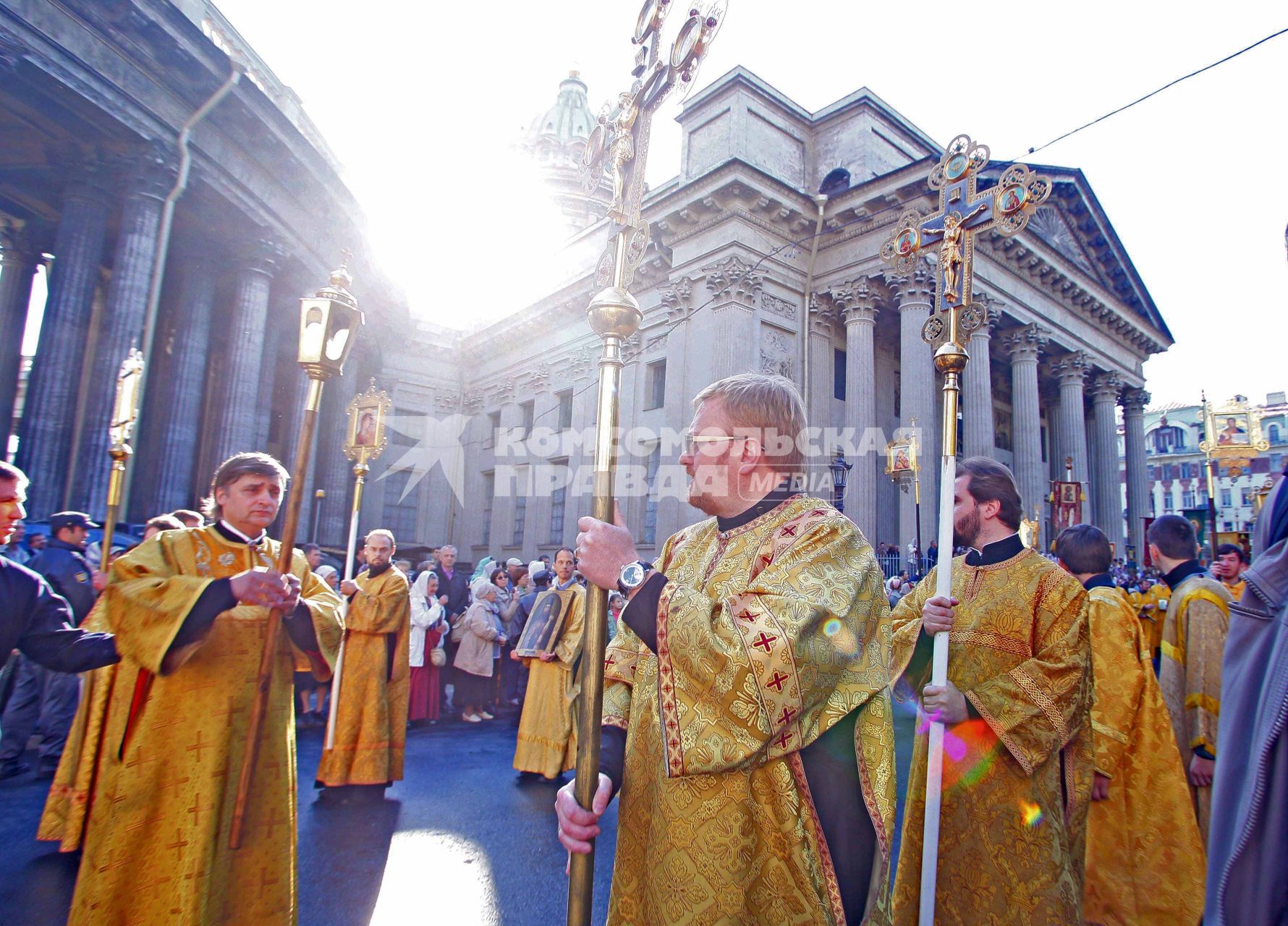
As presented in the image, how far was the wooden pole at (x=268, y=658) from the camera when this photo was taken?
9.39ft

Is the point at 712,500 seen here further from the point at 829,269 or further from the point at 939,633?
the point at 829,269

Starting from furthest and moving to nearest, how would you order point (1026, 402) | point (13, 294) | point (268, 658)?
point (1026, 402) < point (13, 294) < point (268, 658)

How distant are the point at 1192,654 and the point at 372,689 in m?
5.77

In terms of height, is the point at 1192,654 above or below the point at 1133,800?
above

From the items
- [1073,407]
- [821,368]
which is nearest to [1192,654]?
[821,368]

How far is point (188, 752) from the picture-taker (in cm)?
291

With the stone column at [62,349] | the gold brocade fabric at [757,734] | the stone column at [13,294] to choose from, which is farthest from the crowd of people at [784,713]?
the stone column at [13,294]

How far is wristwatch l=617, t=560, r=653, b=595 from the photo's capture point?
73.3 inches

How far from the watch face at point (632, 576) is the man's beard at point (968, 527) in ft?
6.72

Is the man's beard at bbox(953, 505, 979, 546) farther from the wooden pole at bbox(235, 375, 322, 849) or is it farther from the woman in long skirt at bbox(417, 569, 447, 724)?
the woman in long skirt at bbox(417, 569, 447, 724)

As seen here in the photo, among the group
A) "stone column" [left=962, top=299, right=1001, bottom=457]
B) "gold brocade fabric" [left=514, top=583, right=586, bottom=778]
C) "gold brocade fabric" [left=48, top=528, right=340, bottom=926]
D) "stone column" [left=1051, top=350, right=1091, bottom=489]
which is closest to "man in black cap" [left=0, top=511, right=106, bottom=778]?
"gold brocade fabric" [left=514, top=583, right=586, bottom=778]

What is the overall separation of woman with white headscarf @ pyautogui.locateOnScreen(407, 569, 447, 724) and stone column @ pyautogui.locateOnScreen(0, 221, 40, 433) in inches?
502

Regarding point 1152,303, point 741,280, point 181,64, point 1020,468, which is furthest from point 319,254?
Answer: point 1152,303

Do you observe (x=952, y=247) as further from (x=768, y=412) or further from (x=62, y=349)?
(x=62, y=349)
